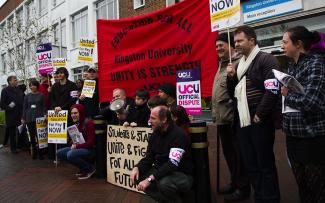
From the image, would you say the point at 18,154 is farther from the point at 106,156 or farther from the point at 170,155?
the point at 170,155

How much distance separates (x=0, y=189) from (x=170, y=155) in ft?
12.2

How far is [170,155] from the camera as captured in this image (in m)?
4.37

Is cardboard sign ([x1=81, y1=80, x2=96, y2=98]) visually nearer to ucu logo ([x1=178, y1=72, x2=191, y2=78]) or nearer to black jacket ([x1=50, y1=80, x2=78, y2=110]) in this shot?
black jacket ([x1=50, y1=80, x2=78, y2=110])

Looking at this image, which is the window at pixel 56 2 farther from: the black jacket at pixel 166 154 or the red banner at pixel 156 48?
the black jacket at pixel 166 154

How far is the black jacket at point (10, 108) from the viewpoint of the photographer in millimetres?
10859

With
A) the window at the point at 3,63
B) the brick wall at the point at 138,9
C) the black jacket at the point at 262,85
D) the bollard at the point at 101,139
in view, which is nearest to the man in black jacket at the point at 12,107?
the bollard at the point at 101,139

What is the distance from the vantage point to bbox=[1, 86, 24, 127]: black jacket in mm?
10859

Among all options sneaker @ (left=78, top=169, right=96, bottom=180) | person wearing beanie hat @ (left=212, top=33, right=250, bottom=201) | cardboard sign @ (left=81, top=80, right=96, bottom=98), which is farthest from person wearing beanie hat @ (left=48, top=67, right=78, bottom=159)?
person wearing beanie hat @ (left=212, top=33, right=250, bottom=201)

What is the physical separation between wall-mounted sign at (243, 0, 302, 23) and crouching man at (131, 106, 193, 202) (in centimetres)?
705

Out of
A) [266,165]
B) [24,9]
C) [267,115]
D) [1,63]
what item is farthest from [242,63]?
[1,63]

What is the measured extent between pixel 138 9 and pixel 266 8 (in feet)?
26.0

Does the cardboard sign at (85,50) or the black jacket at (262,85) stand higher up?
the cardboard sign at (85,50)

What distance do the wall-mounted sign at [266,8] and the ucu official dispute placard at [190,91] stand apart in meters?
5.98

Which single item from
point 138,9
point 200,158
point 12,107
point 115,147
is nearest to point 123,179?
point 115,147
